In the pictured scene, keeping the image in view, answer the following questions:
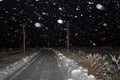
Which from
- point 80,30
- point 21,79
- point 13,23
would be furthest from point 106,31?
point 21,79

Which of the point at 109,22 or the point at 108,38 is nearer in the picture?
the point at 108,38

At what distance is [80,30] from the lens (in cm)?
13300

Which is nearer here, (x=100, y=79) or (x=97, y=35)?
(x=100, y=79)

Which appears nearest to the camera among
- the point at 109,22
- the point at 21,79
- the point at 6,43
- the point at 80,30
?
the point at 21,79

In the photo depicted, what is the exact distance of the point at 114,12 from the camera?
10856cm

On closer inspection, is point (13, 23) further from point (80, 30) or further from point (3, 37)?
point (80, 30)

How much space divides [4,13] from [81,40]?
36354mm

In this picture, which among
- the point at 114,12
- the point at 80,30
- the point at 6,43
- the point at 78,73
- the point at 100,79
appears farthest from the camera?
the point at 80,30

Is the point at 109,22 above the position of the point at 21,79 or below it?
above

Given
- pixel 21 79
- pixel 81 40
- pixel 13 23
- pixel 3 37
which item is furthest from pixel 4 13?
pixel 21 79

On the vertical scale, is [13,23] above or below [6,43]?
above

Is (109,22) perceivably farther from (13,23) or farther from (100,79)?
(100,79)

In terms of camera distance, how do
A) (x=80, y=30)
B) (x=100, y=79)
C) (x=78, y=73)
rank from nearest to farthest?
(x=100, y=79), (x=78, y=73), (x=80, y=30)

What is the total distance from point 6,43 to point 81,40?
38.8 metres
